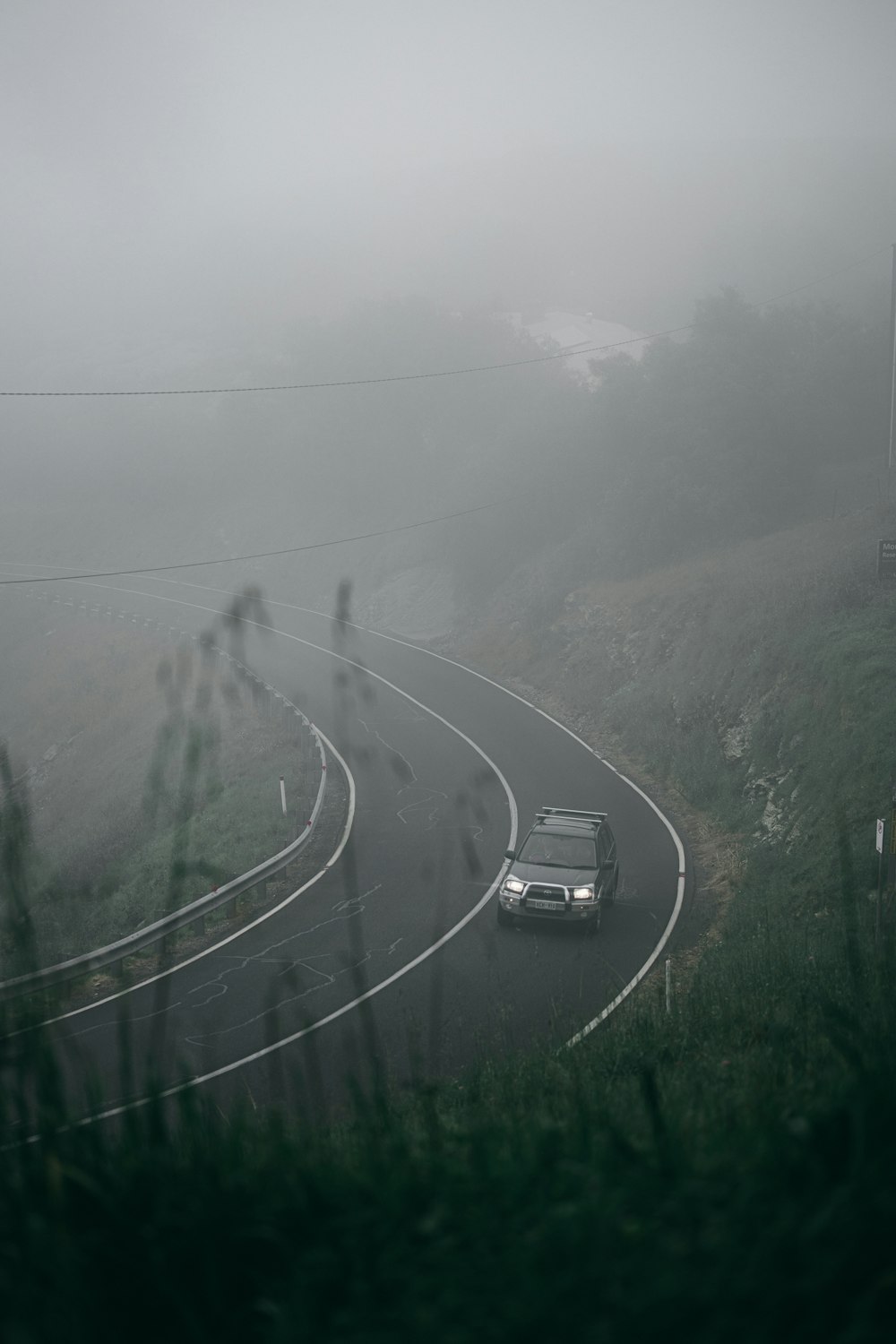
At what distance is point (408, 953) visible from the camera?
14.6 metres

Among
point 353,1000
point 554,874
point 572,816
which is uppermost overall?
point 572,816

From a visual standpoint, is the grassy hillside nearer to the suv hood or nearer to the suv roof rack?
the suv hood

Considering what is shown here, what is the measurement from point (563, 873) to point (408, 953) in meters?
3.10

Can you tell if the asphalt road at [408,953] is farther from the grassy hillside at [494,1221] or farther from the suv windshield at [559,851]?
the suv windshield at [559,851]

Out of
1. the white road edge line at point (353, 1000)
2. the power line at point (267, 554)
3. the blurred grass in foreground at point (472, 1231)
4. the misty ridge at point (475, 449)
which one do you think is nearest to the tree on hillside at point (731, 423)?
the misty ridge at point (475, 449)

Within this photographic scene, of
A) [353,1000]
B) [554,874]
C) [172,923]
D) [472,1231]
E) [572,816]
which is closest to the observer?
[472,1231]

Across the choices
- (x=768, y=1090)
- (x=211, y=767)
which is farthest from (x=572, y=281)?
(x=768, y=1090)

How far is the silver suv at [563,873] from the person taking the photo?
15430mm

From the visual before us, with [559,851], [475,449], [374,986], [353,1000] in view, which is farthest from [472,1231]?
[475,449]

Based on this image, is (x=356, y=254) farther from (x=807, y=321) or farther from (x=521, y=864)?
(x=521, y=864)

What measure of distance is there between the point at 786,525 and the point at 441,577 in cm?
1755

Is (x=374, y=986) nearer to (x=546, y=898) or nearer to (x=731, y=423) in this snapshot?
(x=546, y=898)

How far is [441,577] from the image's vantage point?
49.2 metres

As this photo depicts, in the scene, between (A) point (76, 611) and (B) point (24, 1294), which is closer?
(B) point (24, 1294)
